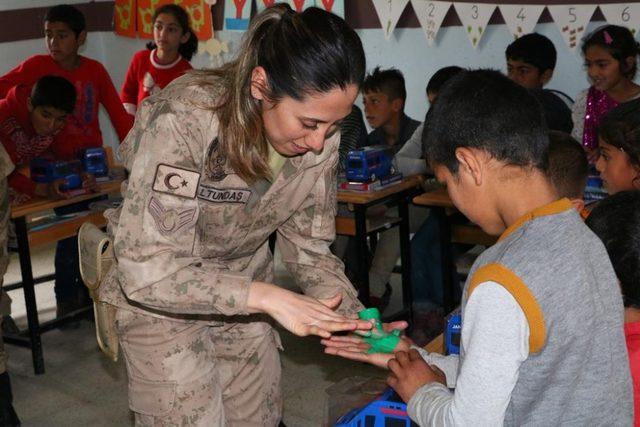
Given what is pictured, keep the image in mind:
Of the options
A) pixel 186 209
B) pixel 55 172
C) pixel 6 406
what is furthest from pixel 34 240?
pixel 186 209

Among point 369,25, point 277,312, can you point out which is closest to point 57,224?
point 369,25

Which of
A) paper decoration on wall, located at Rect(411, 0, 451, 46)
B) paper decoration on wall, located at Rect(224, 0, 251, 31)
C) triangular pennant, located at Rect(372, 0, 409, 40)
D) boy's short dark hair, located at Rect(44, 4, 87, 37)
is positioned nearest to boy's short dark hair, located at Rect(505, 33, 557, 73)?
paper decoration on wall, located at Rect(411, 0, 451, 46)

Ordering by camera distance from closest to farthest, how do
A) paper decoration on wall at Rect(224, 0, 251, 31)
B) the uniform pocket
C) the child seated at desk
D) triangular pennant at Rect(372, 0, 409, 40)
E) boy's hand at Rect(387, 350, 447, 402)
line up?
the child seated at desk
boy's hand at Rect(387, 350, 447, 402)
the uniform pocket
triangular pennant at Rect(372, 0, 409, 40)
paper decoration on wall at Rect(224, 0, 251, 31)

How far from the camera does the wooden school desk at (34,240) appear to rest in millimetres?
3895

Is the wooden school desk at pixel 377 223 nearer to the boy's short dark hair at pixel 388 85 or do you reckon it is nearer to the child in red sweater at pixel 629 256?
the boy's short dark hair at pixel 388 85

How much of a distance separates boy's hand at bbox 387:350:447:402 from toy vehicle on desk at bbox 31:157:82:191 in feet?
9.15

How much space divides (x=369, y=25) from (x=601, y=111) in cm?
191

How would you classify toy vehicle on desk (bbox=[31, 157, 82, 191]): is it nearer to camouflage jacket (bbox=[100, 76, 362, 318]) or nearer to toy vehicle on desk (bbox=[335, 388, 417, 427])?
camouflage jacket (bbox=[100, 76, 362, 318])

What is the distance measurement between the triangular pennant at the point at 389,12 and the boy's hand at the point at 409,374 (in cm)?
382

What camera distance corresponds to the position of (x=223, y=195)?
6.25 ft

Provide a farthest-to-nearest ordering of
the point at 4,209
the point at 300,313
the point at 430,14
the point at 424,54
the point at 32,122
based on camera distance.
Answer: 1. the point at 424,54
2. the point at 430,14
3. the point at 32,122
4. the point at 4,209
5. the point at 300,313

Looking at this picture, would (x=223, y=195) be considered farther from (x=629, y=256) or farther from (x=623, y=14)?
(x=623, y=14)

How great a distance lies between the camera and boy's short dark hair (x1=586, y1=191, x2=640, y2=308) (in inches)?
66.7

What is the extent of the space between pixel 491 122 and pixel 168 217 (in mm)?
697
